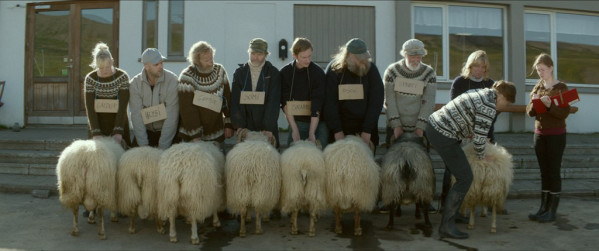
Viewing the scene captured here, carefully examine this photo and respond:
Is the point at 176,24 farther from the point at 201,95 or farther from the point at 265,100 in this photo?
the point at 265,100

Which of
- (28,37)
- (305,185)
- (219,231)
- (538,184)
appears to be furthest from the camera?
(28,37)

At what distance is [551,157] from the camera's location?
546cm

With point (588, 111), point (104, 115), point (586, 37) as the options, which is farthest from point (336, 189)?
point (586, 37)

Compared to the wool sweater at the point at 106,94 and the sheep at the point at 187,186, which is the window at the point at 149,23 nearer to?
the wool sweater at the point at 106,94

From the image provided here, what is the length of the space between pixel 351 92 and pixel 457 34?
6516mm

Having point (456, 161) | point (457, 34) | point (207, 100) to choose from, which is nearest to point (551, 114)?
point (456, 161)

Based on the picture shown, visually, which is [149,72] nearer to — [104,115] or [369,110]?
[104,115]

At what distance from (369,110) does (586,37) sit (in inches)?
356

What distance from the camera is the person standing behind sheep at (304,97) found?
5551 mm

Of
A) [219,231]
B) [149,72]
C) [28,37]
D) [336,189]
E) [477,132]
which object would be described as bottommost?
[219,231]

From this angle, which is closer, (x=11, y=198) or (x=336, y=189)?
(x=336, y=189)

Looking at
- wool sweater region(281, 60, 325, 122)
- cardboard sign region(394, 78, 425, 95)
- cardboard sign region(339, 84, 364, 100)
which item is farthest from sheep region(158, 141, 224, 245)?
cardboard sign region(394, 78, 425, 95)

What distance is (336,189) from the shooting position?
4.81 metres

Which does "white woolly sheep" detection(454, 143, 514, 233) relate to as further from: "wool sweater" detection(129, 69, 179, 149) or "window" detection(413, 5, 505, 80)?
"window" detection(413, 5, 505, 80)
